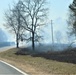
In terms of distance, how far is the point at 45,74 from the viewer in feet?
56.6

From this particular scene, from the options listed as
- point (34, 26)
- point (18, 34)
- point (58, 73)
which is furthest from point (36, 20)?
point (58, 73)

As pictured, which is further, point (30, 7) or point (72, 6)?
point (30, 7)

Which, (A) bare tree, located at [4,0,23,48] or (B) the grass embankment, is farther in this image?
(A) bare tree, located at [4,0,23,48]

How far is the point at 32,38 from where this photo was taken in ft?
214

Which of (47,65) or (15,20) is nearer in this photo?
(47,65)

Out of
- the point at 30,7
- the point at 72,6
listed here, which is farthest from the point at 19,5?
the point at 72,6

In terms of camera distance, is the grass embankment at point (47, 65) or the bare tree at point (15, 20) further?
the bare tree at point (15, 20)

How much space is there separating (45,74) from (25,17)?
48.1 meters

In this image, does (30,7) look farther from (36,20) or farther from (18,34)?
(18,34)

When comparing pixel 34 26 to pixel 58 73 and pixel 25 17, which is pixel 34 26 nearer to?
pixel 25 17

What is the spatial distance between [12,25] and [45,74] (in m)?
55.1

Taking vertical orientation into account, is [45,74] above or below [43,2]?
below

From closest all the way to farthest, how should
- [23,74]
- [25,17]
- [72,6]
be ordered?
[23,74], [72,6], [25,17]

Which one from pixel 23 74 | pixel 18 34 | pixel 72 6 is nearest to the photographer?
pixel 23 74
